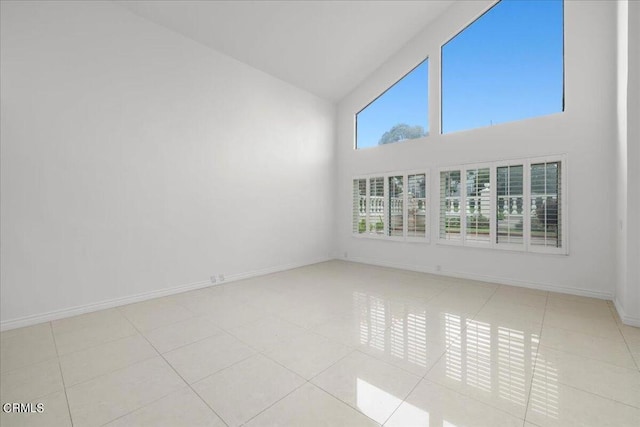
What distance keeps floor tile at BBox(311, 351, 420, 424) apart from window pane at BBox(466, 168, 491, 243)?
10.8 ft

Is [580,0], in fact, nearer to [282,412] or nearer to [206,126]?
[206,126]

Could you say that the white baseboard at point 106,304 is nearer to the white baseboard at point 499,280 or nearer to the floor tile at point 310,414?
the white baseboard at point 499,280

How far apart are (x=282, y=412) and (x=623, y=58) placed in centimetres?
479

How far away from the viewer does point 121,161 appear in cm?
357

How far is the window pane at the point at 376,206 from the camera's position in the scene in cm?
586

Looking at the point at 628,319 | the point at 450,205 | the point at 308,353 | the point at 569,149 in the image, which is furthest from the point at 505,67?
the point at 308,353

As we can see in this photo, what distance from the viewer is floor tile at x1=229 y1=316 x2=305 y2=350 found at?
2555 millimetres

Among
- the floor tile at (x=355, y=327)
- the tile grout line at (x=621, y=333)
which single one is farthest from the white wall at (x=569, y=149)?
the floor tile at (x=355, y=327)

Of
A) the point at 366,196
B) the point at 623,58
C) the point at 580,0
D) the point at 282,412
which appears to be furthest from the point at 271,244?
the point at 580,0

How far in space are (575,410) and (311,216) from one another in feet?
16.1

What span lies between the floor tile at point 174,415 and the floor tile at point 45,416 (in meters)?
0.33

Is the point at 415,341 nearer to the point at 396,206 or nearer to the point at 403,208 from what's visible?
the point at 403,208

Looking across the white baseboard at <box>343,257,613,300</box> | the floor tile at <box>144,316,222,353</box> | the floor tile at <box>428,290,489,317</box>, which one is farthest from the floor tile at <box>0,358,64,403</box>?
the white baseboard at <box>343,257,613,300</box>

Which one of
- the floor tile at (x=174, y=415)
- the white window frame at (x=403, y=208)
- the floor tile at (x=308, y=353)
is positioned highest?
the white window frame at (x=403, y=208)
